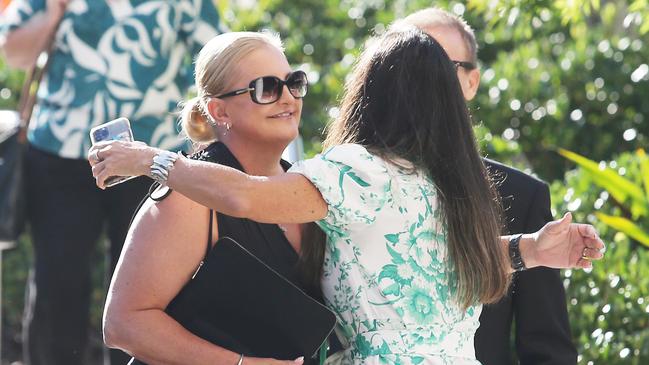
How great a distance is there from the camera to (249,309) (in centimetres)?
303

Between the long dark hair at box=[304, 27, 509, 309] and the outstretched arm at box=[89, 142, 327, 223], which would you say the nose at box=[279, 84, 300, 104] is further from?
the outstretched arm at box=[89, 142, 327, 223]

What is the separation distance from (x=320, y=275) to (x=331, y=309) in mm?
90

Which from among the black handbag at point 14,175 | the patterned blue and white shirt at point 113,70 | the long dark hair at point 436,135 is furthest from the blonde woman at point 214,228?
the black handbag at point 14,175

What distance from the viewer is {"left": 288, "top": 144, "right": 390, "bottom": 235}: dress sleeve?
286 cm

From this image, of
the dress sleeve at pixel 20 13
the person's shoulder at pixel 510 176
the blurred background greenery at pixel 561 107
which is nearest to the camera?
the person's shoulder at pixel 510 176

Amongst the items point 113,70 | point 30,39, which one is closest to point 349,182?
point 113,70

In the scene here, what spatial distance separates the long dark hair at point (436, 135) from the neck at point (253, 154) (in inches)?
17.4

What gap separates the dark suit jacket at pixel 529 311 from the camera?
364 centimetres

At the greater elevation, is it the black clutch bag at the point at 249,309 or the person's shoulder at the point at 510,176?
the black clutch bag at the point at 249,309

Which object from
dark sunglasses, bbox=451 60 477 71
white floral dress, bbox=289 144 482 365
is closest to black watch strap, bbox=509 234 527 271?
white floral dress, bbox=289 144 482 365

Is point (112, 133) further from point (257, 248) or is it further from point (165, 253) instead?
point (257, 248)

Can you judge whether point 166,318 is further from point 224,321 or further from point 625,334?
point 625,334

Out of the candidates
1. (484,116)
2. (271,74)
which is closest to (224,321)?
(271,74)

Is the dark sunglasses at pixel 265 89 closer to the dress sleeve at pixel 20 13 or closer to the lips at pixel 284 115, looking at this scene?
the lips at pixel 284 115
